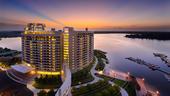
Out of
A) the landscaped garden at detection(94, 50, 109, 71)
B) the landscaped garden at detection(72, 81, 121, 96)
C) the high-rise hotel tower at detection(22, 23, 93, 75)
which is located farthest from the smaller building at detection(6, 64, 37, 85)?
the landscaped garden at detection(94, 50, 109, 71)

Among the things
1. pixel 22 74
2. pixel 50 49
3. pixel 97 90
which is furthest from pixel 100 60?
pixel 22 74

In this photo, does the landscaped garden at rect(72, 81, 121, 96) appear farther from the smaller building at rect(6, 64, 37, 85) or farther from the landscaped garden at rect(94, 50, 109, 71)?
the landscaped garden at rect(94, 50, 109, 71)

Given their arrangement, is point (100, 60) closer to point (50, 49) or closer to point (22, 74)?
point (50, 49)

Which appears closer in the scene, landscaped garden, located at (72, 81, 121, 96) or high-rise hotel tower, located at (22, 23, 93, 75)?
landscaped garden, located at (72, 81, 121, 96)

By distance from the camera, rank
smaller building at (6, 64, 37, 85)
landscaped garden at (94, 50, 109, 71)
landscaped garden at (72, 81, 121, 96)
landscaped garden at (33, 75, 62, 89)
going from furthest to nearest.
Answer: landscaped garden at (94, 50, 109, 71) < smaller building at (6, 64, 37, 85) < landscaped garden at (33, 75, 62, 89) < landscaped garden at (72, 81, 121, 96)

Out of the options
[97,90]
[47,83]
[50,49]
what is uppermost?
[50,49]

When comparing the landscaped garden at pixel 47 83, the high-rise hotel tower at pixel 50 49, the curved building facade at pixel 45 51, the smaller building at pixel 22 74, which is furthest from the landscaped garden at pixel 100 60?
the smaller building at pixel 22 74

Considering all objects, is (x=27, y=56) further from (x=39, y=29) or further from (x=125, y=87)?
(x=125, y=87)

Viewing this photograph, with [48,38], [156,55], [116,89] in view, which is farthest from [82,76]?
[156,55]
